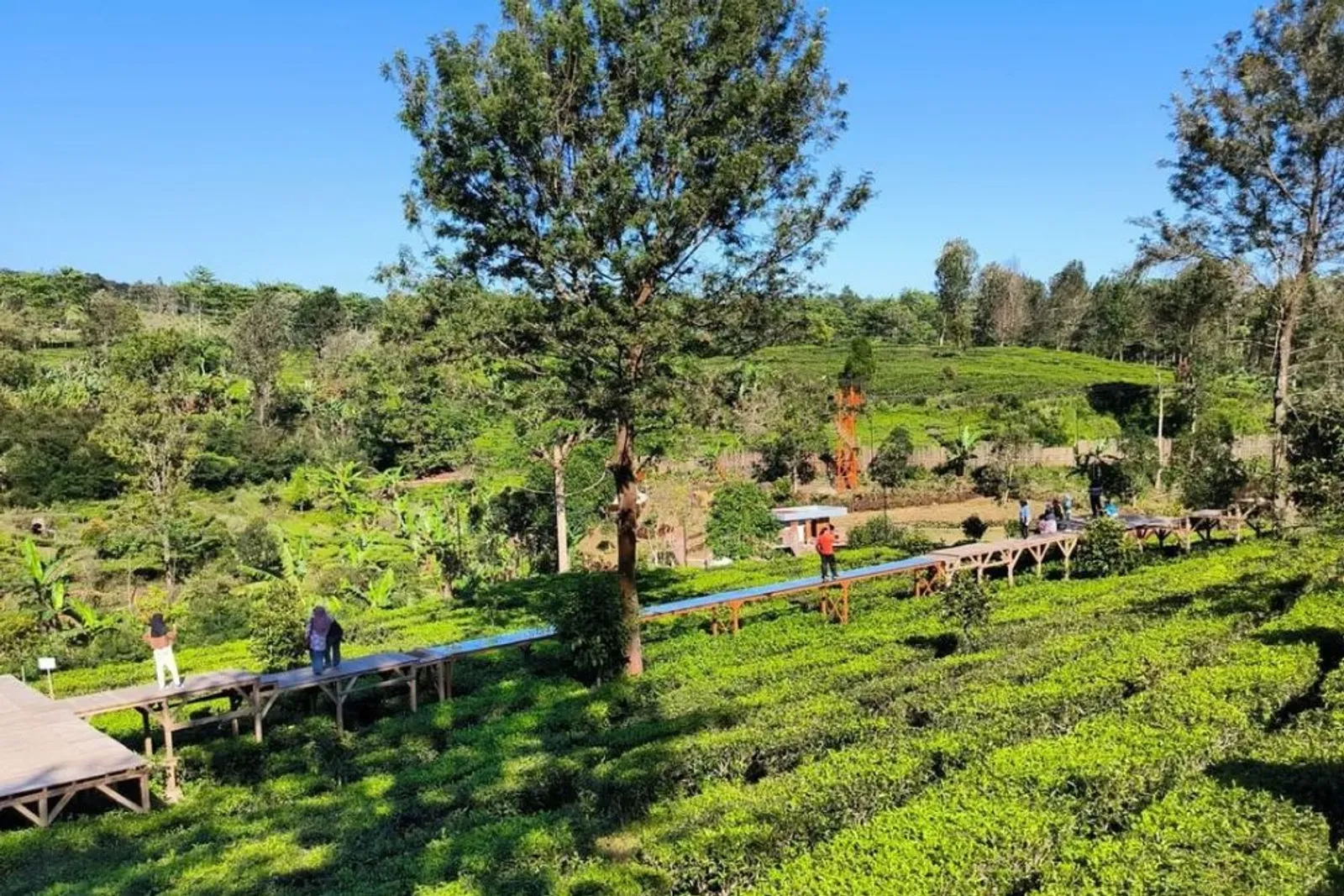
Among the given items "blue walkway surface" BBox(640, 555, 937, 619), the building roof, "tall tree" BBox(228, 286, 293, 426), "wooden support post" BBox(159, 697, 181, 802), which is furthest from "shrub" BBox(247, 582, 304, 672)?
"tall tree" BBox(228, 286, 293, 426)

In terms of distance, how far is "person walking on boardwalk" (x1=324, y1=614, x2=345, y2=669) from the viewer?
13.9m

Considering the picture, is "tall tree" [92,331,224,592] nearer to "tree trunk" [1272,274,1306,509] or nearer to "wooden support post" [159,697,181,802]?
"wooden support post" [159,697,181,802]

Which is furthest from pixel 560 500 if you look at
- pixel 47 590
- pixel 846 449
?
pixel 846 449

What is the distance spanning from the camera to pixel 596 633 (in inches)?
593

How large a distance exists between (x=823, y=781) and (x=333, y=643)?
8382mm

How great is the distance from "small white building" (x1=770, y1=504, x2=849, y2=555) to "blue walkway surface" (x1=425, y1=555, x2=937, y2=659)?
12279 mm

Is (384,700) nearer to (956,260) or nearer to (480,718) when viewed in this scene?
(480,718)

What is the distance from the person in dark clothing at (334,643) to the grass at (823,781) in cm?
86

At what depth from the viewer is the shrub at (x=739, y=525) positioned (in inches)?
1229

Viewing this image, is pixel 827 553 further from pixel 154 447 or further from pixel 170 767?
pixel 154 447

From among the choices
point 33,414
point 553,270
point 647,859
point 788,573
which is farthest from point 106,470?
point 647,859

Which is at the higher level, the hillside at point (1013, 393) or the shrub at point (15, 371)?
the shrub at point (15, 371)

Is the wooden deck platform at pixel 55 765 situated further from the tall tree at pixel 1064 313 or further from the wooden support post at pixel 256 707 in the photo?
the tall tree at pixel 1064 313

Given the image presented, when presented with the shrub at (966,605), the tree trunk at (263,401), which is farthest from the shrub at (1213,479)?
the tree trunk at (263,401)
